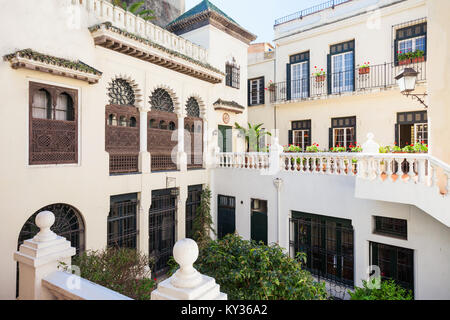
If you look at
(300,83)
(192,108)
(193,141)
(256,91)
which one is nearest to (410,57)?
(300,83)

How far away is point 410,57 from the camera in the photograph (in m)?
12.2

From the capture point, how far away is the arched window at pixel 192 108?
12.4 m

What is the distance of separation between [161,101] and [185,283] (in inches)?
389

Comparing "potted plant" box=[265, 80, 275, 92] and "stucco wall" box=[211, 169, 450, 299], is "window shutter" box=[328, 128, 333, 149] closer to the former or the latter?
"potted plant" box=[265, 80, 275, 92]

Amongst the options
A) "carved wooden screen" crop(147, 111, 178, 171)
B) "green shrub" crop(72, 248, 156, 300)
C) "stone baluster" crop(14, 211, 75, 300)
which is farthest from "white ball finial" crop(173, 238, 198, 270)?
"carved wooden screen" crop(147, 111, 178, 171)

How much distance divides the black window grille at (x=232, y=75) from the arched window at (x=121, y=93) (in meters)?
5.78

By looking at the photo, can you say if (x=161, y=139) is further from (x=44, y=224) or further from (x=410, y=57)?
(x=410, y=57)

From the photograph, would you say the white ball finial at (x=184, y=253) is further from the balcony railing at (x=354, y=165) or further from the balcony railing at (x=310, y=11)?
the balcony railing at (x=310, y=11)

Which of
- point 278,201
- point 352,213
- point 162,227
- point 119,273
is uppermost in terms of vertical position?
point 278,201

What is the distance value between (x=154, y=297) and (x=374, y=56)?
1488 cm

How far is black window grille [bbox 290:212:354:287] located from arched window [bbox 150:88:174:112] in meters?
6.69

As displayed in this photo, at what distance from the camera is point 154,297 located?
2.26 m

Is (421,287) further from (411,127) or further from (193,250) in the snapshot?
(193,250)

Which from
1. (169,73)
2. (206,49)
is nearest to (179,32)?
(206,49)
